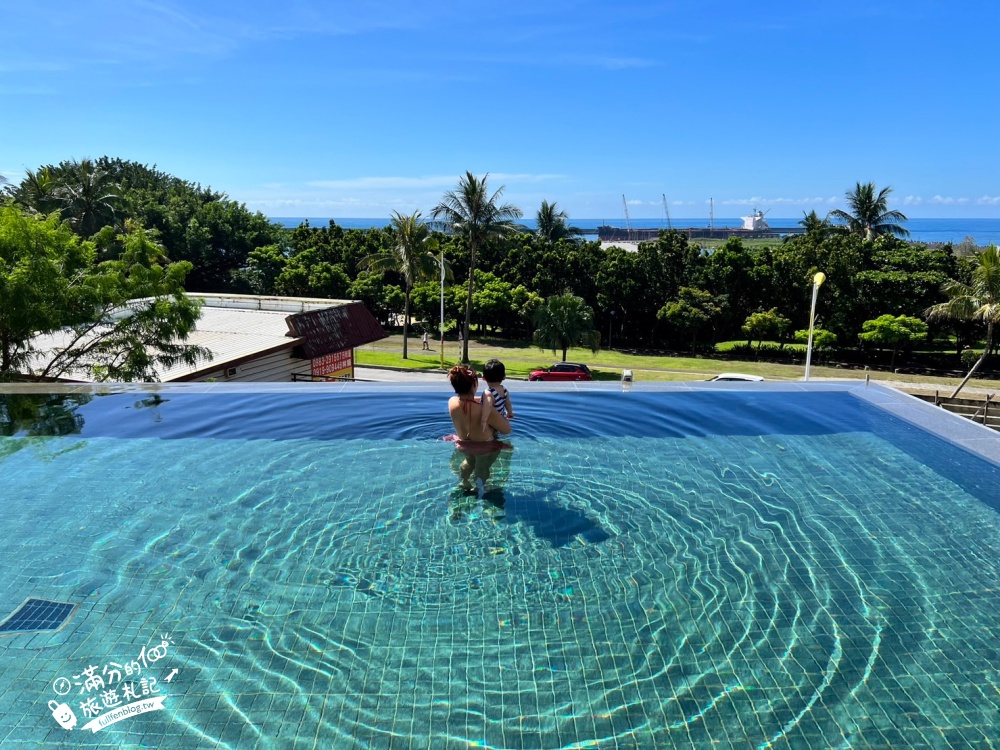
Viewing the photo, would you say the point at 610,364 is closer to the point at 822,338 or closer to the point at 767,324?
the point at 767,324

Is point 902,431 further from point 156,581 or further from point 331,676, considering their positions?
point 156,581

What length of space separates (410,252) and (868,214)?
4607 centimetres

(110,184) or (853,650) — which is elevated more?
(110,184)

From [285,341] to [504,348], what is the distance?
98.1ft

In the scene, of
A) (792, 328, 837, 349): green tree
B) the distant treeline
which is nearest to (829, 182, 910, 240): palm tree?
the distant treeline

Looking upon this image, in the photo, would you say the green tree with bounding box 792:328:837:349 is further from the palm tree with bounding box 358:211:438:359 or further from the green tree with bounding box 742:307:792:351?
the palm tree with bounding box 358:211:438:359

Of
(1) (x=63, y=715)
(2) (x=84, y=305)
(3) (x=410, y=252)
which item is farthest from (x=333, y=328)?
(3) (x=410, y=252)

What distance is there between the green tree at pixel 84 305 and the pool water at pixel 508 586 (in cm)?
478

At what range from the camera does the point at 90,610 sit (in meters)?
5.20

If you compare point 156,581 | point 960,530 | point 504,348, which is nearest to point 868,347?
point 504,348

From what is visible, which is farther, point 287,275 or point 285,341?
point 287,275

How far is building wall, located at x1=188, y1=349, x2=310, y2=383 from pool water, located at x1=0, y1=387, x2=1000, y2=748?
334 inches

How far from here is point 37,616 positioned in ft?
16.8

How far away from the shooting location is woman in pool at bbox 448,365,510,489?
24.7 feet
